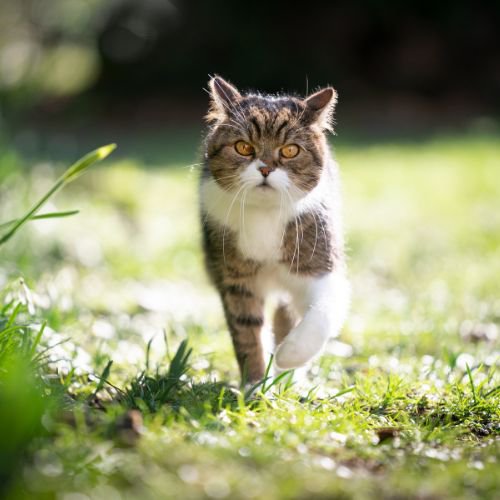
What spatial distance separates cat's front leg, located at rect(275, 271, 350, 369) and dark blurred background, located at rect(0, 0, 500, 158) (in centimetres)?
932

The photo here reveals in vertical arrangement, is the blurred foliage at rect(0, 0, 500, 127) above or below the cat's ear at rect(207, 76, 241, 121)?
above

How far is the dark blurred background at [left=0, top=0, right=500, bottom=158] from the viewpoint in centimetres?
1253

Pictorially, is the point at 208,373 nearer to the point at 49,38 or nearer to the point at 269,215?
A: the point at 269,215

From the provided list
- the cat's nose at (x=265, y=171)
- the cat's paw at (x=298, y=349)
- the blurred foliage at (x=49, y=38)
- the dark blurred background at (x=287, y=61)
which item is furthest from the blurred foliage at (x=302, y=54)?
the cat's paw at (x=298, y=349)

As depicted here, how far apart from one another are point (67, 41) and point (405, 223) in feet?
34.3

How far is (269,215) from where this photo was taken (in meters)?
2.94

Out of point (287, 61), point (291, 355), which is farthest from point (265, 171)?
point (287, 61)

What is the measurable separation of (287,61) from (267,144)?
10216 mm

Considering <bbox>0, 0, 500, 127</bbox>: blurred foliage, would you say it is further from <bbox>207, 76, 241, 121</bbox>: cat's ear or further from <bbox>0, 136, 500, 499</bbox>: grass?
<bbox>207, 76, 241, 121</bbox>: cat's ear

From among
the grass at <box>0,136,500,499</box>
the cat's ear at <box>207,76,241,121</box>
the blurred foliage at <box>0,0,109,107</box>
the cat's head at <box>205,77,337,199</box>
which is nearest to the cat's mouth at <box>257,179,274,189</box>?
the cat's head at <box>205,77,337,199</box>

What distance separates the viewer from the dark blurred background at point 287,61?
12.5 metres

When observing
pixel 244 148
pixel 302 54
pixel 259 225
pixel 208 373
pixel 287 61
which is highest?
pixel 302 54

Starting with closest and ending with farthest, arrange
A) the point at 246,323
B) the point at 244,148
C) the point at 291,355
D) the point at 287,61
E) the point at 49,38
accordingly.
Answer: the point at 291,355 < the point at 244,148 < the point at 246,323 < the point at 287,61 < the point at 49,38

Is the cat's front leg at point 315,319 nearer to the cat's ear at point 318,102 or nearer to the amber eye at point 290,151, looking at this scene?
the amber eye at point 290,151
